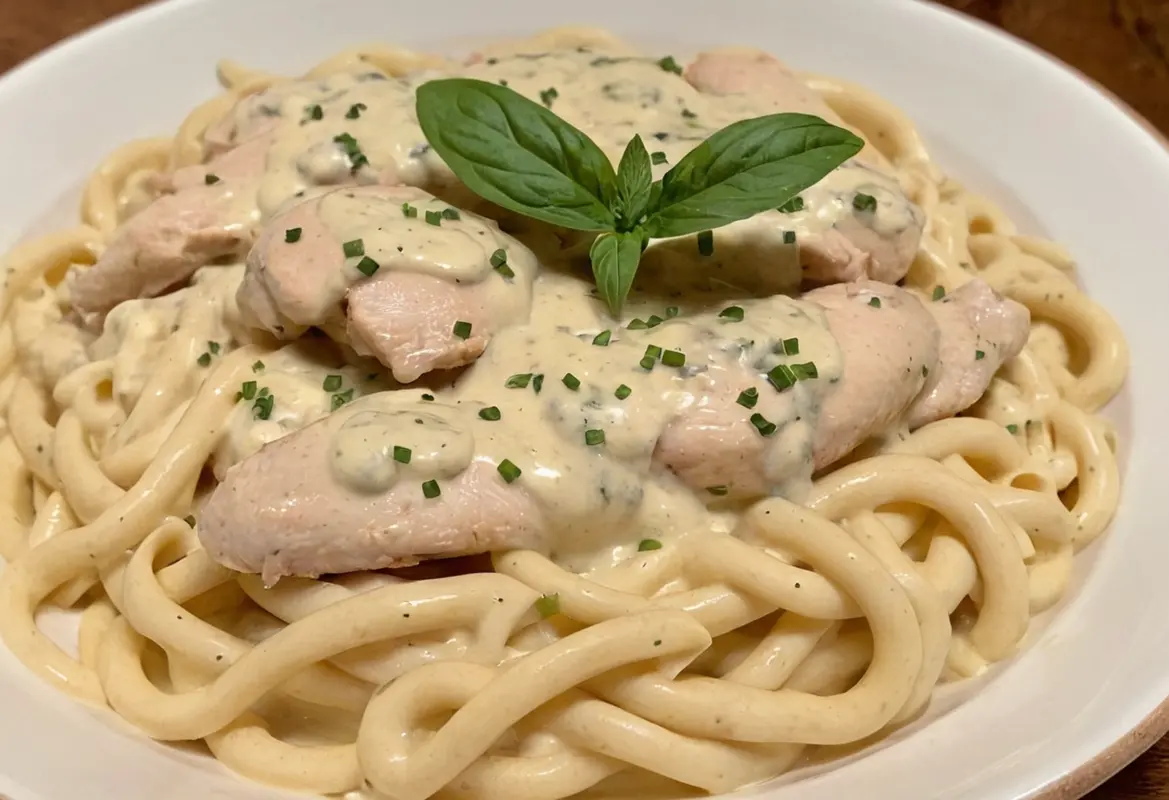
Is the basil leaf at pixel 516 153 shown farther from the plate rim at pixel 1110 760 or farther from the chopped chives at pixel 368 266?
the plate rim at pixel 1110 760

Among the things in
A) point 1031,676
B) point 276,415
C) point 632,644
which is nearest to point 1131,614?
point 1031,676

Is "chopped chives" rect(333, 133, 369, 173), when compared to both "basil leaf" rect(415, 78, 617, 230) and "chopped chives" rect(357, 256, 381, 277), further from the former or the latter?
"chopped chives" rect(357, 256, 381, 277)

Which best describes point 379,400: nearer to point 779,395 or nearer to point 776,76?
point 779,395

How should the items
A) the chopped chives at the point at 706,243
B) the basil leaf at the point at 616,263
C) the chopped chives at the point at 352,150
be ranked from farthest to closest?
the chopped chives at the point at 352,150 < the chopped chives at the point at 706,243 < the basil leaf at the point at 616,263

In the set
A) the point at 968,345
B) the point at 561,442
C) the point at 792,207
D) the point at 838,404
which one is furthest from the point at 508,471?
the point at 968,345

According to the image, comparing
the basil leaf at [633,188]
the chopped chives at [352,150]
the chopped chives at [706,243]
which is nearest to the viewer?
the basil leaf at [633,188]

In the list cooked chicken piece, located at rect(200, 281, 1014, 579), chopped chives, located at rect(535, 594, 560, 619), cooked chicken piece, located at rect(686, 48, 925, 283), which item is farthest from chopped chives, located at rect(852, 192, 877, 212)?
chopped chives, located at rect(535, 594, 560, 619)

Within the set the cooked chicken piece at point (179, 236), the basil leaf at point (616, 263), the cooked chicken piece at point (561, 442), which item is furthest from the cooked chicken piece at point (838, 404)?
the cooked chicken piece at point (179, 236)
